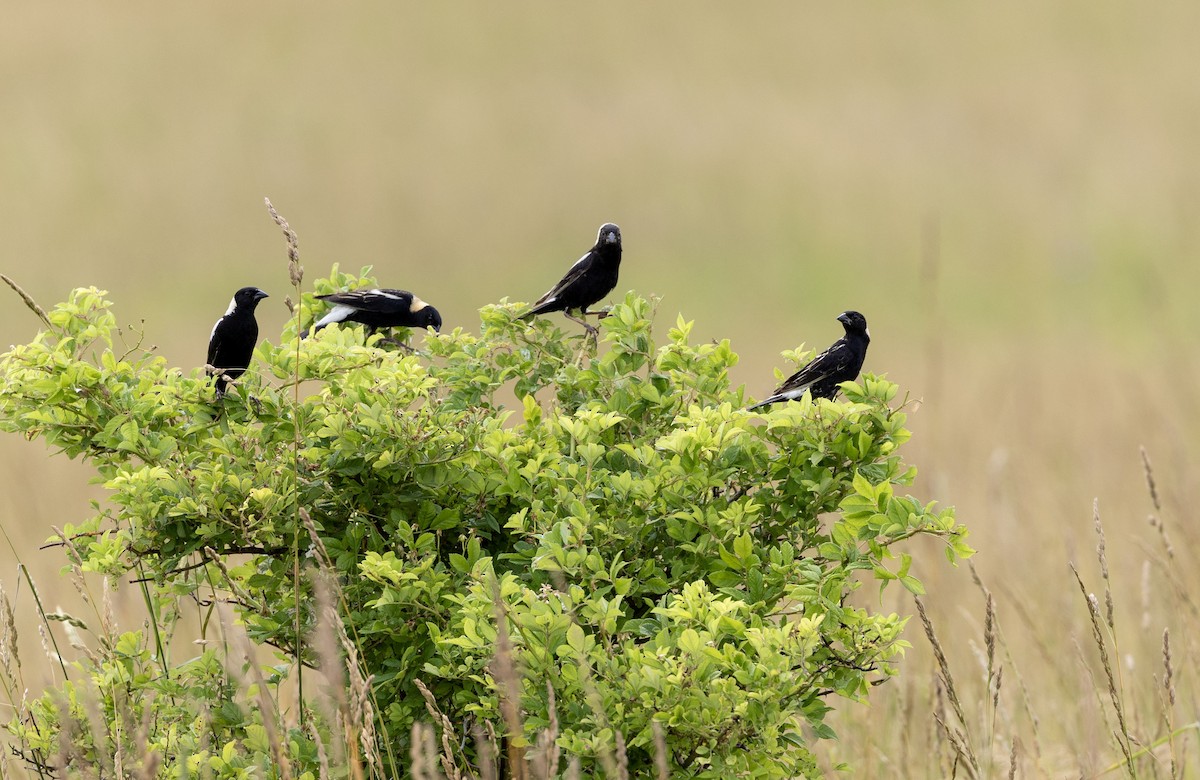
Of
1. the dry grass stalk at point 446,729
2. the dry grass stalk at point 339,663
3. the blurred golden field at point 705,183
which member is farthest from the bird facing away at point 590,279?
the blurred golden field at point 705,183

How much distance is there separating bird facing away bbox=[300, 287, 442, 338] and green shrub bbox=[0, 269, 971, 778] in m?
0.68

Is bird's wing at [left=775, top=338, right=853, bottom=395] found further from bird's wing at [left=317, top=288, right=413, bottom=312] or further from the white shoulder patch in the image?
the white shoulder patch

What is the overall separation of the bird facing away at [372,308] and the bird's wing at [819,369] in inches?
45.5

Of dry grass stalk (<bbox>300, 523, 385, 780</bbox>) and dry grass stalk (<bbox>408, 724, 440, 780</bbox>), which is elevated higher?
dry grass stalk (<bbox>300, 523, 385, 780</bbox>)

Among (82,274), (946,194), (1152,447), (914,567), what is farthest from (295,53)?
(914,567)

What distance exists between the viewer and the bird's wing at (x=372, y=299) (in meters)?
3.66

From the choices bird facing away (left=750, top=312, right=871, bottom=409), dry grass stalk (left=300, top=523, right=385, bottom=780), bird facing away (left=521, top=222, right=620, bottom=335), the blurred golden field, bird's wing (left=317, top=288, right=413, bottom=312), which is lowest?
dry grass stalk (left=300, top=523, right=385, bottom=780)

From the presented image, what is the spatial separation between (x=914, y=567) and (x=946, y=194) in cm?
2513

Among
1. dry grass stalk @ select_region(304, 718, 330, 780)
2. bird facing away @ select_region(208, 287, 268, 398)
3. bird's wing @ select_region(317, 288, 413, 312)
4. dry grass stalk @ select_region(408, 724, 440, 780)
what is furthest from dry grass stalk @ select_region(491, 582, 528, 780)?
bird's wing @ select_region(317, 288, 413, 312)

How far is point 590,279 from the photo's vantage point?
404 centimetres

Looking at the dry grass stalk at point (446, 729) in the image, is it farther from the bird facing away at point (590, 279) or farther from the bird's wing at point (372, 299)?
the bird facing away at point (590, 279)

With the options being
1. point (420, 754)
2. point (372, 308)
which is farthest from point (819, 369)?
point (420, 754)

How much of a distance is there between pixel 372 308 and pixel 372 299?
3 cm

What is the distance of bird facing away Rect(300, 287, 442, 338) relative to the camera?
12.1ft
